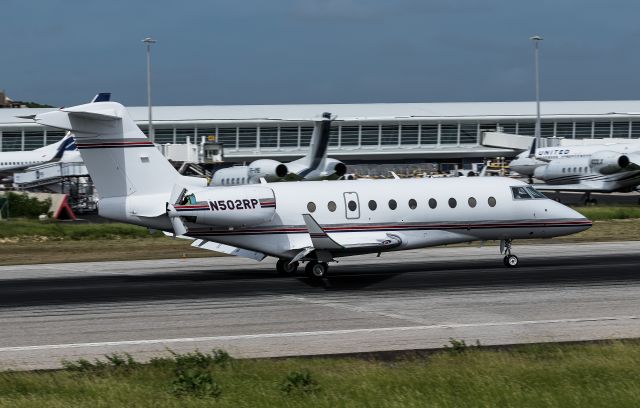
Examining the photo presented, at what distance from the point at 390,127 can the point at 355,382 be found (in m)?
111

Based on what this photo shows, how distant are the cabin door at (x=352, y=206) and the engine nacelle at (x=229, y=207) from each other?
1.99 metres

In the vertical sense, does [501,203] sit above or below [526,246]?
above

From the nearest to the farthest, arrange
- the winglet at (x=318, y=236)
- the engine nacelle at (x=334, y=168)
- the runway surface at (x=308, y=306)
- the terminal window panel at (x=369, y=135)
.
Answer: the runway surface at (x=308, y=306)
the winglet at (x=318, y=236)
the engine nacelle at (x=334, y=168)
the terminal window panel at (x=369, y=135)

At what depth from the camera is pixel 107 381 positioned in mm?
12547

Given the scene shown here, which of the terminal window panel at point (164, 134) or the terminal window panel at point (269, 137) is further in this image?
the terminal window panel at point (269, 137)

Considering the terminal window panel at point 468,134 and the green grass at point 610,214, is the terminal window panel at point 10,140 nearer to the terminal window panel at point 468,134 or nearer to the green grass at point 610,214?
the terminal window panel at point 468,134

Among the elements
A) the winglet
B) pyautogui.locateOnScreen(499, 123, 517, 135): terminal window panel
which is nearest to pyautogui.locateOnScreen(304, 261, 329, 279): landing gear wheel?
the winglet

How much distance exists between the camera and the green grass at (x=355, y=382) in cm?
1101

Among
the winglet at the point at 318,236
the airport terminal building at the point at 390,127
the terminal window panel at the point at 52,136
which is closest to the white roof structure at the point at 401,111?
the airport terminal building at the point at 390,127

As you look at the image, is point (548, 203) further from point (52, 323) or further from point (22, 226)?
point (22, 226)

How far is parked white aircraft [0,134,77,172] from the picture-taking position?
274ft

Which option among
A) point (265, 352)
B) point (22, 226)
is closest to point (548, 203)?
point (265, 352)

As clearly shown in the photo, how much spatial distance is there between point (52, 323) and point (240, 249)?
7834 millimetres

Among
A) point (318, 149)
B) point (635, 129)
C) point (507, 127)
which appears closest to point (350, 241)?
point (318, 149)
